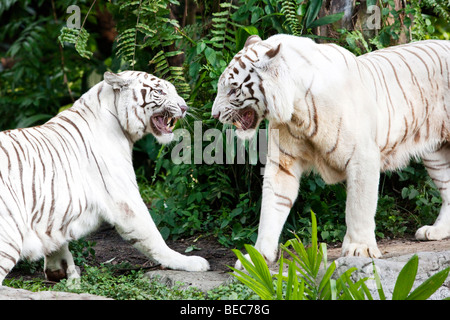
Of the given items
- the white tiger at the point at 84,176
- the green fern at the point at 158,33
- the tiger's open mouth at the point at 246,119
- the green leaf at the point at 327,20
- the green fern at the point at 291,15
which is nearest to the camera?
the white tiger at the point at 84,176

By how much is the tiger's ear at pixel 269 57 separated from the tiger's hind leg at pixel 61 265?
1.84 meters

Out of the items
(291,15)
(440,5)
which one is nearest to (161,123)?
(291,15)

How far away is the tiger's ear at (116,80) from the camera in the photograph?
436cm

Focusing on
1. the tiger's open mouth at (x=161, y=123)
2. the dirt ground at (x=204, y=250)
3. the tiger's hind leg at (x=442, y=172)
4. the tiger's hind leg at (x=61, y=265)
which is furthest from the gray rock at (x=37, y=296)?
the tiger's hind leg at (x=442, y=172)

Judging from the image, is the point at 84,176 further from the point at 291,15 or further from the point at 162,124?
the point at 291,15

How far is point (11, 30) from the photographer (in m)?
8.80

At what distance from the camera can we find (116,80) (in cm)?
Answer: 438

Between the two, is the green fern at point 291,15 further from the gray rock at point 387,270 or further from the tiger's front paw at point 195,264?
the gray rock at point 387,270

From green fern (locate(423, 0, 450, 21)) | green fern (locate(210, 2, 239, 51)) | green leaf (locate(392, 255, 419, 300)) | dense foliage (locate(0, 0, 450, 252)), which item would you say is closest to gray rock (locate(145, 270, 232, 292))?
dense foliage (locate(0, 0, 450, 252))

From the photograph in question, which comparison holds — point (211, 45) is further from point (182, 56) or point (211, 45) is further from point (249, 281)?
point (249, 281)

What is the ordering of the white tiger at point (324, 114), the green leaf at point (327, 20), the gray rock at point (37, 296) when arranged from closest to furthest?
1. the gray rock at point (37, 296)
2. the white tiger at point (324, 114)
3. the green leaf at point (327, 20)
